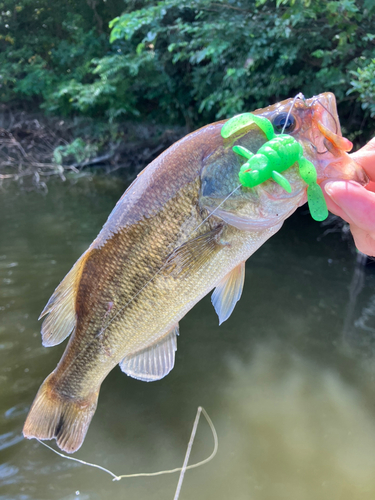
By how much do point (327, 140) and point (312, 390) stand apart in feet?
8.85

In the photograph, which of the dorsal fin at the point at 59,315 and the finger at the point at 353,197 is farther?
the dorsal fin at the point at 59,315

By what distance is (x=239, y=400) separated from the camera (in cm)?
320

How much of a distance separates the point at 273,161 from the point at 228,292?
0.64m

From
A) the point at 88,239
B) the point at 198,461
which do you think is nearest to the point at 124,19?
the point at 88,239

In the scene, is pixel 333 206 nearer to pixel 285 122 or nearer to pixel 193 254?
pixel 285 122

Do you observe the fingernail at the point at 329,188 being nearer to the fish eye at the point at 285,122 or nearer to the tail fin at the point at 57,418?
the fish eye at the point at 285,122

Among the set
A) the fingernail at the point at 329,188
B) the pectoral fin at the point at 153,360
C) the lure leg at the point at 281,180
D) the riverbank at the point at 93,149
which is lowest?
the riverbank at the point at 93,149

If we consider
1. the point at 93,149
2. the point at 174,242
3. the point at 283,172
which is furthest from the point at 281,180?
the point at 93,149

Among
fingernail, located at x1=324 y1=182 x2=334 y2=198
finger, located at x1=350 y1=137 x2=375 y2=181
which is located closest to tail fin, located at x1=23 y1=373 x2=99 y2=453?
fingernail, located at x1=324 y1=182 x2=334 y2=198

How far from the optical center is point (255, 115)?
130cm

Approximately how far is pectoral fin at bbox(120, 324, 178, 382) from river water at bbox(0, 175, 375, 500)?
4.76 feet

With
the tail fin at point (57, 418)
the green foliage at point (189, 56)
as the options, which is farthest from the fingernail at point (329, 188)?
the green foliage at point (189, 56)

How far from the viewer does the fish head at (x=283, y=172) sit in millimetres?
1291

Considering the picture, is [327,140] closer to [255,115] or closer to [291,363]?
[255,115]
